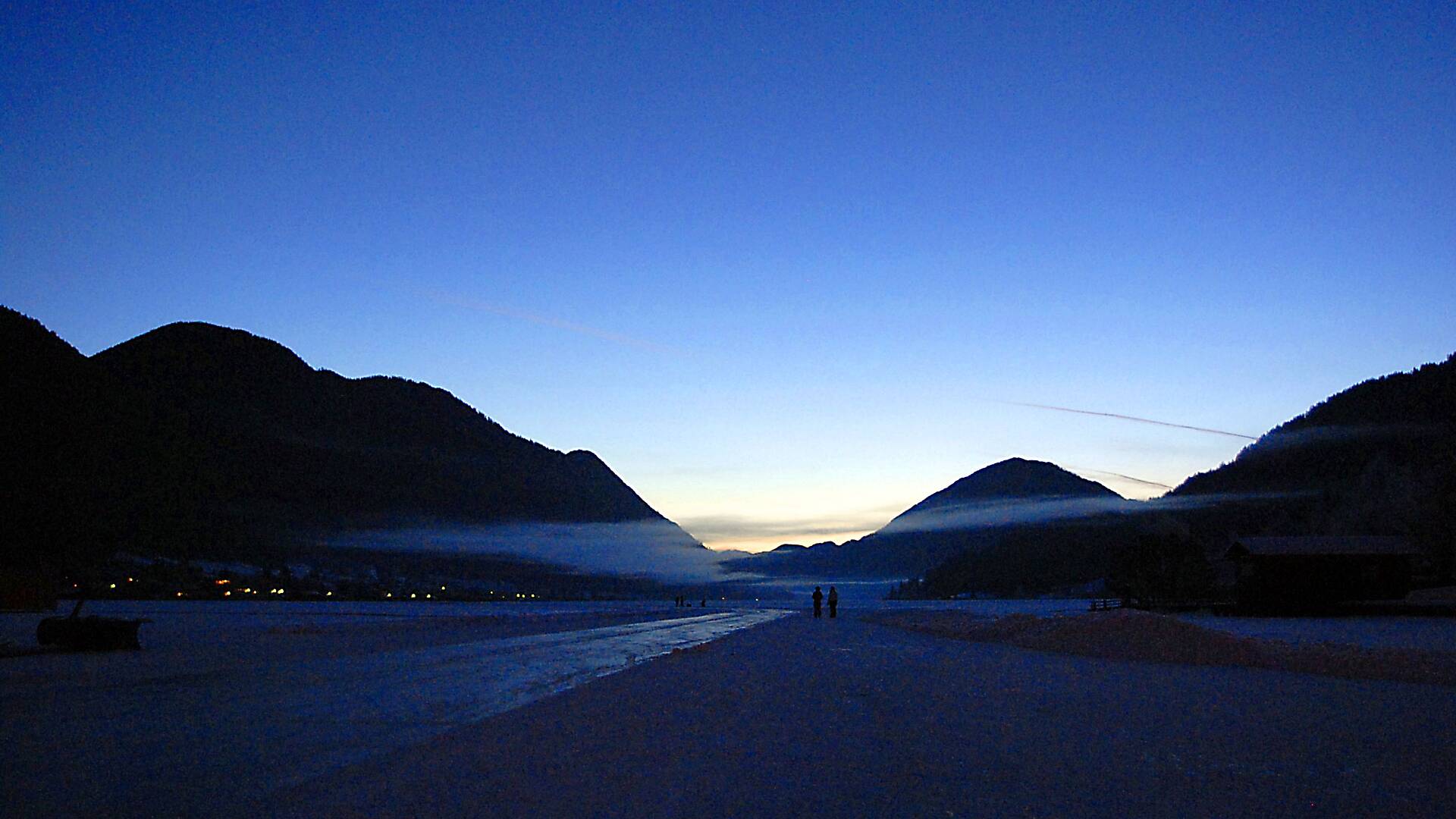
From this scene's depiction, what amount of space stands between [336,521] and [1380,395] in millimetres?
173202

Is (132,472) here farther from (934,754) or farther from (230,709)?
(934,754)

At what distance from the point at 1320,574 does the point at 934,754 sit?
48.1 metres

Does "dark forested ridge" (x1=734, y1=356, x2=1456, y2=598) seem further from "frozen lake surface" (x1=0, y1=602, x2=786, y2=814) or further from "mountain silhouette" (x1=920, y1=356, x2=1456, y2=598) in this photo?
"frozen lake surface" (x1=0, y1=602, x2=786, y2=814)

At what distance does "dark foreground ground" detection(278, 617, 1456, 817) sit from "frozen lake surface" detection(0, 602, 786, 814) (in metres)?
0.74

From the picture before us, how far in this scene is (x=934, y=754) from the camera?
820 centimetres

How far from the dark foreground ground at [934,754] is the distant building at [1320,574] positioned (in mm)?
36411

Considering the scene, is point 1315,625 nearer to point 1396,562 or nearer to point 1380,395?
point 1396,562

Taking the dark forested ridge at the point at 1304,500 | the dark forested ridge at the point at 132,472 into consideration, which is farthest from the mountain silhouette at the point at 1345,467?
the dark forested ridge at the point at 132,472

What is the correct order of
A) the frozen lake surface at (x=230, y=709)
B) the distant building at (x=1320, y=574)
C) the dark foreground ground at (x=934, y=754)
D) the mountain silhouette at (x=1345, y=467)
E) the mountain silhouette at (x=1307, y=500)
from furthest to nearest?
the mountain silhouette at (x=1345, y=467), the mountain silhouette at (x=1307, y=500), the distant building at (x=1320, y=574), the frozen lake surface at (x=230, y=709), the dark foreground ground at (x=934, y=754)

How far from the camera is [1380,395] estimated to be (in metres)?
133

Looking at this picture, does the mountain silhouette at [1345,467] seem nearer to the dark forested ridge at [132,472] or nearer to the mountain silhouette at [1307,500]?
the mountain silhouette at [1307,500]

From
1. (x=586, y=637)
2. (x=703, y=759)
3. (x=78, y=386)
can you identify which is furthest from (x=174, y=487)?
(x=703, y=759)

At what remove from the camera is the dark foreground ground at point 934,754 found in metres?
6.18

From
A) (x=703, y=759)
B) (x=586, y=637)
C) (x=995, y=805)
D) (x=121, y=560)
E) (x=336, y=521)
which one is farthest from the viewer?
(x=336, y=521)
